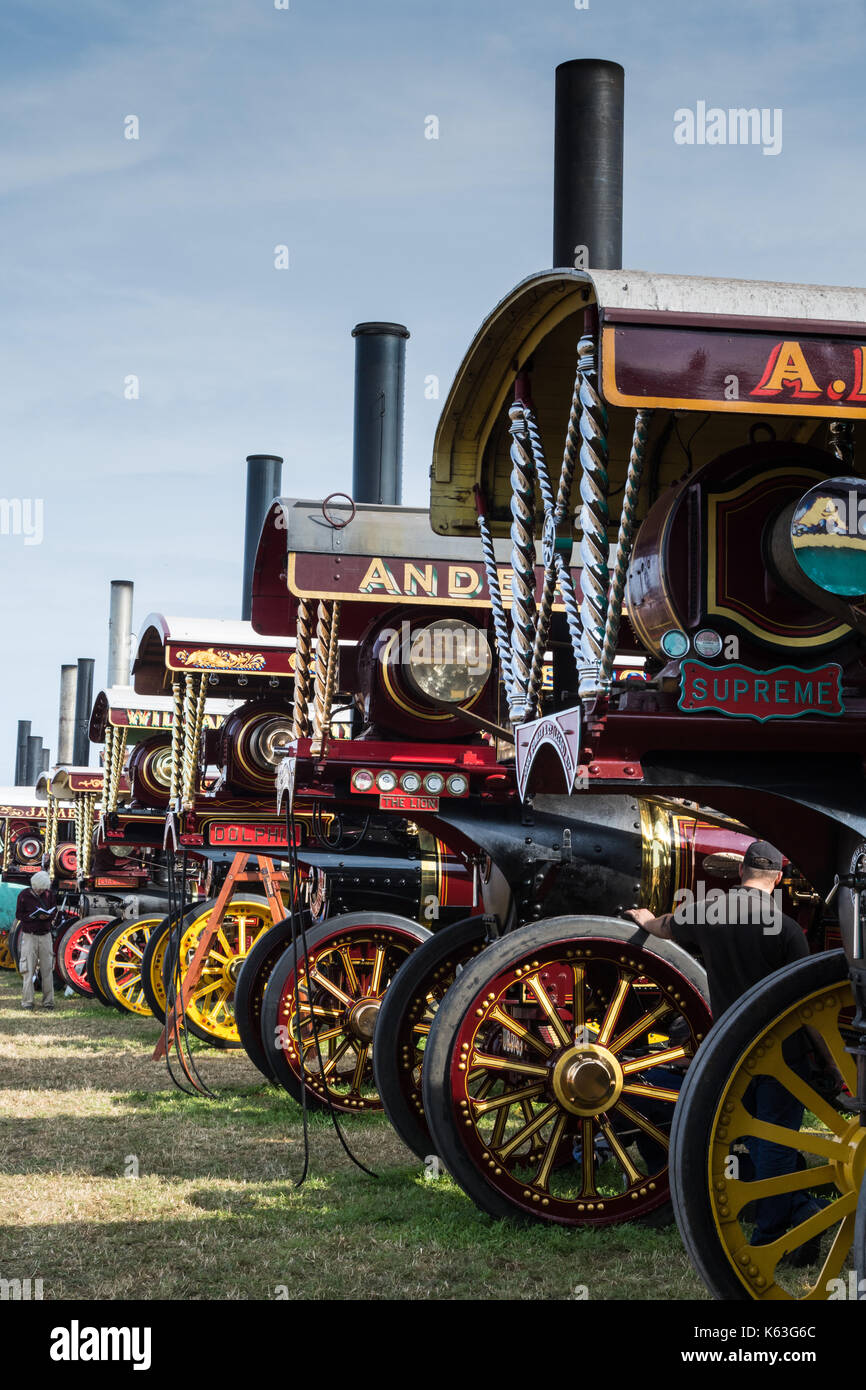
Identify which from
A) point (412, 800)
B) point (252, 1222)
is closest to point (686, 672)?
point (252, 1222)

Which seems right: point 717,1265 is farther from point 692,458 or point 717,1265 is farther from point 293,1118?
point 293,1118

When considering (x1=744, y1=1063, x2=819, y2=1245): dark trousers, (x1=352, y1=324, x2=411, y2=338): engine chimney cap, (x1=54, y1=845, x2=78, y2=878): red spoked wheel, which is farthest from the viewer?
(x1=54, y1=845, x2=78, y2=878): red spoked wheel

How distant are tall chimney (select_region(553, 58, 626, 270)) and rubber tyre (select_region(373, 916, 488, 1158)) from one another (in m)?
3.45

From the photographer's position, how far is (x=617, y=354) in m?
4.00

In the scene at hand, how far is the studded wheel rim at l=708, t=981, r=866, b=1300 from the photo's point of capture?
3777 millimetres

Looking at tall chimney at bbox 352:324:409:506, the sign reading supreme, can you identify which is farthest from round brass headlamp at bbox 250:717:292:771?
the sign reading supreme

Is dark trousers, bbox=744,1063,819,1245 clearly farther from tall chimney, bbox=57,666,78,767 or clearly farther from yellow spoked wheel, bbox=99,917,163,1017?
tall chimney, bbox=57,666,78,767

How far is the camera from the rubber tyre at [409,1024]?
254 inches

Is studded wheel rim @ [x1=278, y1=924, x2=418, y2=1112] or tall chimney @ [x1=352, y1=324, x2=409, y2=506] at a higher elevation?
tall chimney @ [x1=352, y1=324, x2=409, y2=506]

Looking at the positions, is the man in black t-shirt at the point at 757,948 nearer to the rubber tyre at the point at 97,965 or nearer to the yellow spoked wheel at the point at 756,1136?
the yellow spoked wheel at the point at 756,1136

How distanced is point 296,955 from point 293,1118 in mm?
1380

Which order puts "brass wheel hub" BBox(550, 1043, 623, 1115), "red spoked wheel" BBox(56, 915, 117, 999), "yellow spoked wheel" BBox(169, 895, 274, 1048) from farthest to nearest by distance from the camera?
1. "red spoked wheel" BBox(56, 915, 117, 999)
2. "yellow spoked wheel" BBox(169, 895, 274, 1048)
3. "brass wheel hub" BBox(550, 1043, 623, 1115)

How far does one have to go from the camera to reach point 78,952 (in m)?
18.1

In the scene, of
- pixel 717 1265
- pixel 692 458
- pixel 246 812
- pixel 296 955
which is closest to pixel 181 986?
pixel 246 812
